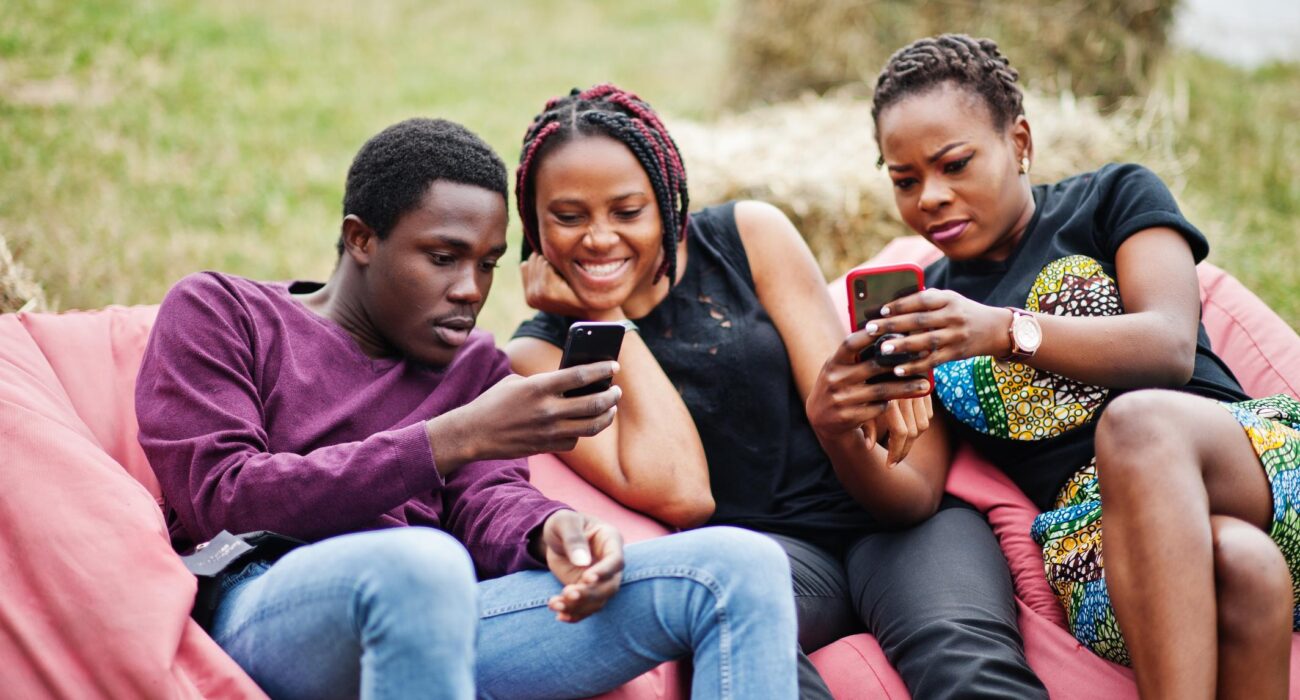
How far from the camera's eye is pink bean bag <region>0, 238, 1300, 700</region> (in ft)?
6.08

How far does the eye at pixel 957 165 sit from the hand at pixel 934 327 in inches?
19.3

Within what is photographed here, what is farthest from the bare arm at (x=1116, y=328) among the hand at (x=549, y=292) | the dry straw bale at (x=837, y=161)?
the dry straw bale at (x=837, y=161)

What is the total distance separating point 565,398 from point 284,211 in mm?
3686

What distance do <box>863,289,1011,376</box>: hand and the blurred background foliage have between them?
2.29 m

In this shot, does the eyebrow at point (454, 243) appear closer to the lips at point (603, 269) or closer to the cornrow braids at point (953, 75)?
the lips at point (603, 269)

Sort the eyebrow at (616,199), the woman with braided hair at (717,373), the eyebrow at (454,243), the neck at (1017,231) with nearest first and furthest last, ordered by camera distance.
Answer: the eyebrow at (454,243), the woman with braided hair at (717,373), the eyebrow at (616,199), the neck at (1017,231)

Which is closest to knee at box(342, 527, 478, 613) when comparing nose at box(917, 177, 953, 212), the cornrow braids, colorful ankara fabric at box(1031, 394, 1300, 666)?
colorful ankara fabric at box(1031, 394, 1300, 666)

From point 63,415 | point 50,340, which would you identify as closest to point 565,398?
point 63,415

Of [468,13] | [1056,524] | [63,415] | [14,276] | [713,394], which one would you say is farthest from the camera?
[468,13]

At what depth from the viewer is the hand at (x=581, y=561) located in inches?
76.1

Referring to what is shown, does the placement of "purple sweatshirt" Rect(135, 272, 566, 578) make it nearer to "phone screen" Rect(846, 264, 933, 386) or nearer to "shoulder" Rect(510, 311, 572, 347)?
"shoulder" Rect(510, 311, 572, 347)

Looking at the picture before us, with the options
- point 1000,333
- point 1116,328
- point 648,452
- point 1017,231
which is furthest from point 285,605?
point 1017,231

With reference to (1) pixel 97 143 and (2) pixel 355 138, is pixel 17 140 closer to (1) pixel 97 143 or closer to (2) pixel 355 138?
(1) pixel 97 143

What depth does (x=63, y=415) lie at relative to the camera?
226cm
